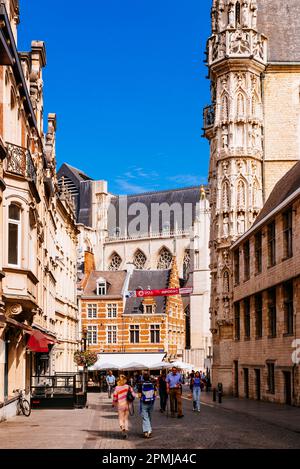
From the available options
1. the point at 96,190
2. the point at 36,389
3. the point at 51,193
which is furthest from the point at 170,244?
the point at 36,389

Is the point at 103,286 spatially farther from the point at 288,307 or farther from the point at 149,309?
the point at 288,307

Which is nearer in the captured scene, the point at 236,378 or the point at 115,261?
the point at 236,378

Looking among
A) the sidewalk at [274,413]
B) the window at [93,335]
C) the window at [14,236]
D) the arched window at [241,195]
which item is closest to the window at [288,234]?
the sidewalk at [274,413]

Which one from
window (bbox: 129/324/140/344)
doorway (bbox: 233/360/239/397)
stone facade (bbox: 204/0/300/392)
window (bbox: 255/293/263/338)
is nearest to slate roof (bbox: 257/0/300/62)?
stone facade (bbox: 204/0/300/392)

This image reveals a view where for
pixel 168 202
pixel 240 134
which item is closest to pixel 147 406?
pixel 240 134

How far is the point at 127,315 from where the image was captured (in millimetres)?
77062

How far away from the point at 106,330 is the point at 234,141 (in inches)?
1488

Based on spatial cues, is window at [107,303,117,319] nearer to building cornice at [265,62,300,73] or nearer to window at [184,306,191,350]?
window at [184,306,191,350]

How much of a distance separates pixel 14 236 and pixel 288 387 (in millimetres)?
14017

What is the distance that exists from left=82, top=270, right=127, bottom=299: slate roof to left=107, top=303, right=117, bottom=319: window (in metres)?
0.80

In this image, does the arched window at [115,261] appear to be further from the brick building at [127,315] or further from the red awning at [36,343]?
the red awning at [36,343]

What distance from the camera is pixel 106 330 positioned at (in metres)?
77.1

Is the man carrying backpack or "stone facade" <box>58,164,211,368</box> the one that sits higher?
"stone facade" <box>58,164,211,368</box>

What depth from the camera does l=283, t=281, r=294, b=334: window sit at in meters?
29.7
